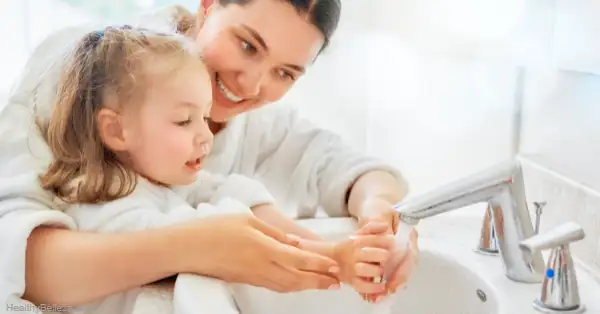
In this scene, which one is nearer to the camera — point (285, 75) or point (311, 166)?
point (285, 75)

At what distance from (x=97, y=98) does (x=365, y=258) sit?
326 millimetres

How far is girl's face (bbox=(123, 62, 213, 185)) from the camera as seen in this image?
72cm

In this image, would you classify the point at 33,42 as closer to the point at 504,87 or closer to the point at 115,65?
the point at 115,65

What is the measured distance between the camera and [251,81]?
871 mm

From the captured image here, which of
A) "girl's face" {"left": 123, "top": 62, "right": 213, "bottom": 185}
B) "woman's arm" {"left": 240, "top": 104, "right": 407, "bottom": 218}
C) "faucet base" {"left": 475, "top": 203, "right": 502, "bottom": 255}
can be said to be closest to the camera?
"girl's face" {"left": 123, "top": 62, "right": 213, "bottom": 185}

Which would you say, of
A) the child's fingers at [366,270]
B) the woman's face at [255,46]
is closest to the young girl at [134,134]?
the child's fingers at [366,270]

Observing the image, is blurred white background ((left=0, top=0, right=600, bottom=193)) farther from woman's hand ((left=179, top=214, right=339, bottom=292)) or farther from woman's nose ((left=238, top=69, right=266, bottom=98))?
woman's hand ((left=179, top=214, right=339, bottom=292))

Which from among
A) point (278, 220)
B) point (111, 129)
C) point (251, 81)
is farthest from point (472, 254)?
point (111, 129)

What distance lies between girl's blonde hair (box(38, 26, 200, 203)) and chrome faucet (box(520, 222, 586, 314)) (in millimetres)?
410

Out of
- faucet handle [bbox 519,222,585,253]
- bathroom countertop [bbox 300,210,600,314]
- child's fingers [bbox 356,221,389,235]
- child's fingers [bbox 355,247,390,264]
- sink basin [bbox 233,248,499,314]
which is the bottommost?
sink basin [bbox 233,248,499,314]

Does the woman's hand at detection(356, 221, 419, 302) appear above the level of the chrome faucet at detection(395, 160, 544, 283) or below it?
below

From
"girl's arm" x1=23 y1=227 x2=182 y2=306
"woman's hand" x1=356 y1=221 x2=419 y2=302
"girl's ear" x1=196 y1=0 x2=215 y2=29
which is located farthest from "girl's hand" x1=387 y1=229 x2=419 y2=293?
"girl's ear" x1=196 y1=0 x2=215 y2=29

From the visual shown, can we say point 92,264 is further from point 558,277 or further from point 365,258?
point 558,277

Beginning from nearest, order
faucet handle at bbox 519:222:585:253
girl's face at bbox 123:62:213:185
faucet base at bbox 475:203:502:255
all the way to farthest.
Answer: faucet handle at bbox 519:222:585:253 → girl's face at bbox 123:62:213:185 → faucet base at bbox 475:203:502:255
